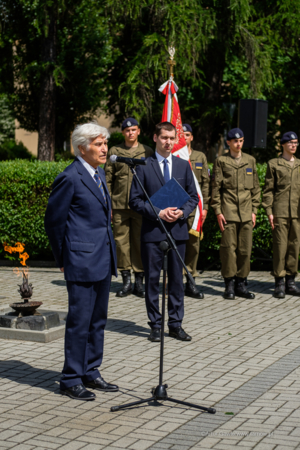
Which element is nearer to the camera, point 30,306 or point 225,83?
point 30,306

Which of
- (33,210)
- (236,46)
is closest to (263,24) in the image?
(236,46)

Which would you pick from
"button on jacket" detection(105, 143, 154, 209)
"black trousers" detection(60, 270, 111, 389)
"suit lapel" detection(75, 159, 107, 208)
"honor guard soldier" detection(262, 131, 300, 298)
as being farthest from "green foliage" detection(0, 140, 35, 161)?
"black trousers" detection(60, 270, 111, 389)

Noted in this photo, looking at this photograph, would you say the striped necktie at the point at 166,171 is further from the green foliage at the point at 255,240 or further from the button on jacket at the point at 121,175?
the green foliage at the point at 255,240

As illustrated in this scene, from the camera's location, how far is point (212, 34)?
1544 cm

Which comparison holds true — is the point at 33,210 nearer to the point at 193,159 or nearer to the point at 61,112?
the point at 193,159

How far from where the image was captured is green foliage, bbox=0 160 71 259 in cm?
1132

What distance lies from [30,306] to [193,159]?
360 cm

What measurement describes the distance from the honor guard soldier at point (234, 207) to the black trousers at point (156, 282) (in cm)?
238

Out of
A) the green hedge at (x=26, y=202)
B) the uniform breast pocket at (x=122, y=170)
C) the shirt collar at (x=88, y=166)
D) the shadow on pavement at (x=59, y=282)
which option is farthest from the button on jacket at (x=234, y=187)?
the shirt collar at (x=88, y=166)

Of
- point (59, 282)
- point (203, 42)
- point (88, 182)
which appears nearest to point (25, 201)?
point (59, 282)

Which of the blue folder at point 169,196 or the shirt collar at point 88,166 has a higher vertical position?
the shirt collar at point 88,166

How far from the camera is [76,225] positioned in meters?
4.70

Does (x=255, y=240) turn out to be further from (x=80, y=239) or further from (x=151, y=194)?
Answer: (x=80, y=239)

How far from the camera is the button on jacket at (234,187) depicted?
866cm
